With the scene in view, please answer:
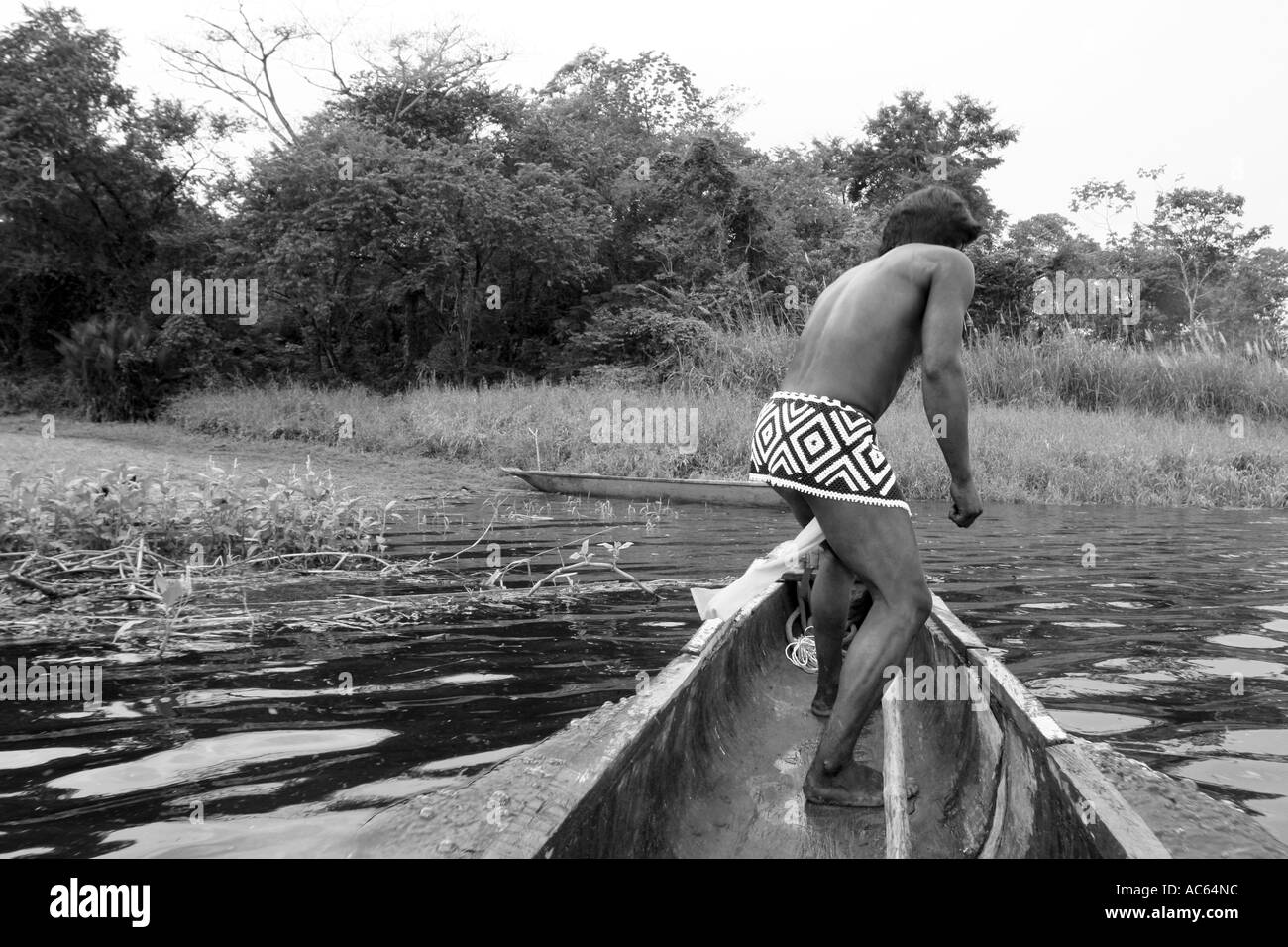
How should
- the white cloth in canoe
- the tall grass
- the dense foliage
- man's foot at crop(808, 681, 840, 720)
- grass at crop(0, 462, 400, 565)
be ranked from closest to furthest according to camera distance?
man's foot at crop(808, 681, 840, 720) → the white cloth in canoe → grass at crop(0, 462, 400, 565) → the tall grass → the dense foliage

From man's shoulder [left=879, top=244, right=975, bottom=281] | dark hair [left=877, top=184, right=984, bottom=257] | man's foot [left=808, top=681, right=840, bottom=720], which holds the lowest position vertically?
man's foot [left=808, top=681, right=840, bottom=720]

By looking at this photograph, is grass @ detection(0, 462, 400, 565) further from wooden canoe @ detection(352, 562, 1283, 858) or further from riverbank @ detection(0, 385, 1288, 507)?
riverbank @ detection(0, 385, 1288, 507)

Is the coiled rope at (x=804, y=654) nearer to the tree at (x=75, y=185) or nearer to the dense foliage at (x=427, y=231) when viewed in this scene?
the dense foliage at (x=427, y=231)

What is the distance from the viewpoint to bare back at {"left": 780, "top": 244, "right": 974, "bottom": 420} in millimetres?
2654

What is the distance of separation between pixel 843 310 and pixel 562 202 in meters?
18.5

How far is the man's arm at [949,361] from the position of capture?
8.51ft

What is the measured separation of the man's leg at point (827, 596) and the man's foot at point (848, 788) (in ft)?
0.93

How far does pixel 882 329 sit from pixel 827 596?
0.78 metres

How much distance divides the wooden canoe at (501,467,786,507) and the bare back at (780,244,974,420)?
7552 millimetres

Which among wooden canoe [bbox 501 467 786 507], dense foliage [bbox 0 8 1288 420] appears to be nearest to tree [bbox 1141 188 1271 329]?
dense foliage [bbox 0 8 1288 420]

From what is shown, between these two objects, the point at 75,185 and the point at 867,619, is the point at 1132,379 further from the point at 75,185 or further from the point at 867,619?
the point at 75,185

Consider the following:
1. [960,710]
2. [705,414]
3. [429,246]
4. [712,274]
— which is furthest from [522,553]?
[712,274]

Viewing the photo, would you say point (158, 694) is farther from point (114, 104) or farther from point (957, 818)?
point (114, 104)

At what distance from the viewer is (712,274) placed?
21375 mm
